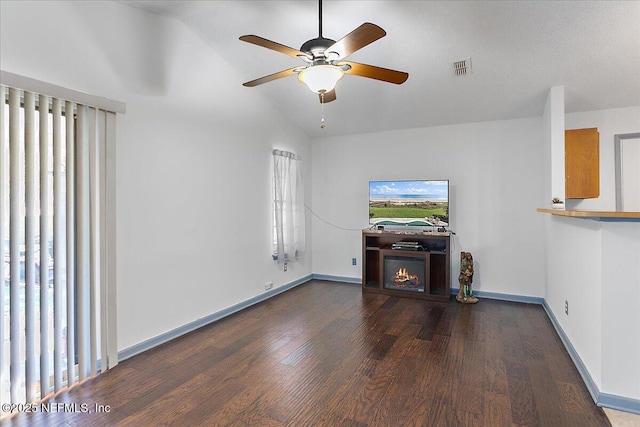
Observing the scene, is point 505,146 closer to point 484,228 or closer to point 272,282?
point 484,228

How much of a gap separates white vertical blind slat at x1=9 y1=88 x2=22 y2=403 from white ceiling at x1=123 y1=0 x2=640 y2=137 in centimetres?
150

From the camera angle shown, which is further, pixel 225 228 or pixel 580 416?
pixel 225 228

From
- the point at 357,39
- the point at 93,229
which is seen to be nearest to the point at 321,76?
the point at 357,39

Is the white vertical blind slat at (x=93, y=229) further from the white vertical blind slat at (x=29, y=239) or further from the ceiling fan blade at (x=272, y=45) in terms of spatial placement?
the ceiling fan blade at (x=272, y=45)

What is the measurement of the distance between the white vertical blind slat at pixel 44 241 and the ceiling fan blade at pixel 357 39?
191 centimetres

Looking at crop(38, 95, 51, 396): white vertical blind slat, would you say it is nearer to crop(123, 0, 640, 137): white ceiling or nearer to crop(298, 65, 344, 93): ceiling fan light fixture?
crop(123, 0, 640, 137): white ceiling

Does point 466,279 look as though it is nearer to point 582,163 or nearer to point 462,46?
point 582,163

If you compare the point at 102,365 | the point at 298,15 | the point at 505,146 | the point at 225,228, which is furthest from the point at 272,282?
the point at 505,146

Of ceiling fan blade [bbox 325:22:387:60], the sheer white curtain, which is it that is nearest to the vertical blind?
ceiling fan blade [bbox 325:22:387:60]

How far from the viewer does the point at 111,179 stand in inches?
105

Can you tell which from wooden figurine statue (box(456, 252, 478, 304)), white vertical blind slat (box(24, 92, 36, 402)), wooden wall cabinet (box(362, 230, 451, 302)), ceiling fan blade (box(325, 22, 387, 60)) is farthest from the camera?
wooden wall cabinet (box(362, 230, 451, 302))

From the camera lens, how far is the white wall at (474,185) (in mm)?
4406

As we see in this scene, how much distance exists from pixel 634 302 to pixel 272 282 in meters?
3.72

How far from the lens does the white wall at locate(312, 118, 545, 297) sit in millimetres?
4406
